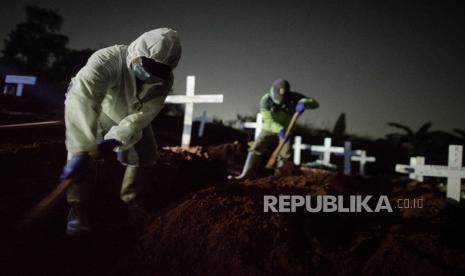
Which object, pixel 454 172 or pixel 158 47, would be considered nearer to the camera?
pixel 158 47

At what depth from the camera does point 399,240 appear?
2828 millimetres

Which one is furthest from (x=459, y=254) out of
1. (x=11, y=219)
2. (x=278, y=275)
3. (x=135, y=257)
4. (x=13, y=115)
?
(x=13, y=115)

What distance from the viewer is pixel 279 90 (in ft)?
22.7

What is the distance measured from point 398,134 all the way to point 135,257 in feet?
78.1

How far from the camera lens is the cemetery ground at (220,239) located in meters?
2.55

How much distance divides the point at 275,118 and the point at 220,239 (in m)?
4.71

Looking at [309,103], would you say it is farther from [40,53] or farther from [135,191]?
[40,53]

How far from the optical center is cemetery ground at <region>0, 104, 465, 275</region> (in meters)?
2.55

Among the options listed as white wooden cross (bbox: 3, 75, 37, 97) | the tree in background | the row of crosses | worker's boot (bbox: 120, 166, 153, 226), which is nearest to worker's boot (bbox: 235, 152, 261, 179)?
the row of crosses

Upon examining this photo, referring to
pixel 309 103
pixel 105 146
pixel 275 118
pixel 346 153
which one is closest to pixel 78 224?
pixel 105 146

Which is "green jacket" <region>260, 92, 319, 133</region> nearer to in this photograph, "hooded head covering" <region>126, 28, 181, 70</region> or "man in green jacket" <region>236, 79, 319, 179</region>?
"man in green jacket" <region>236, 79, 319, 179</region>

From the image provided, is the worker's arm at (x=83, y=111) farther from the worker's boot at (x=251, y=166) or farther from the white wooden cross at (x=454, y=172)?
the white wooden cross at (x=454, y=172)

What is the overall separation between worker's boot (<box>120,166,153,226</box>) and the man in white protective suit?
11mm

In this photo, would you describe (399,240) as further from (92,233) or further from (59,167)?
(59,167)
